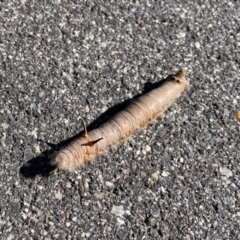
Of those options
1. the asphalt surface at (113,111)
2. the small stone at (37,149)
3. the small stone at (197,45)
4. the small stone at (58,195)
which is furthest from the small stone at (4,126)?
the small stone at (197,45)

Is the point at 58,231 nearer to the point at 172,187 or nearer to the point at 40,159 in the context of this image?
the point at 40,159

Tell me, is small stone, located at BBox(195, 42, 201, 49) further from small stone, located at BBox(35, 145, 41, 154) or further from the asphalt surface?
small stone, located at BBox(35, 145, 41, 154)

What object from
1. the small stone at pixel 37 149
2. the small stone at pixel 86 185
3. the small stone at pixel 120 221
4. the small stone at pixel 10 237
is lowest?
the small stone at pixel 10 237

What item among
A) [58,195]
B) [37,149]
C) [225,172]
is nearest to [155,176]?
[225,172]

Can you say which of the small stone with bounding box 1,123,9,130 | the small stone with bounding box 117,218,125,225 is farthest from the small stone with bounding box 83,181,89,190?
the small stone with bounding box 1,123,9,130

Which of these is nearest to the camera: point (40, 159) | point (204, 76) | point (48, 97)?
point (40, 159)

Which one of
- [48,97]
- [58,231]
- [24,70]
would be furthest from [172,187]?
[24,70]

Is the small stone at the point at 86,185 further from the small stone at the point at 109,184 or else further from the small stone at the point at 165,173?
the small stone at the point at 165,173

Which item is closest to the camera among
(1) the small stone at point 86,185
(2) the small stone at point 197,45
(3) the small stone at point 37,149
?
(1) the small stone at point 86,185
